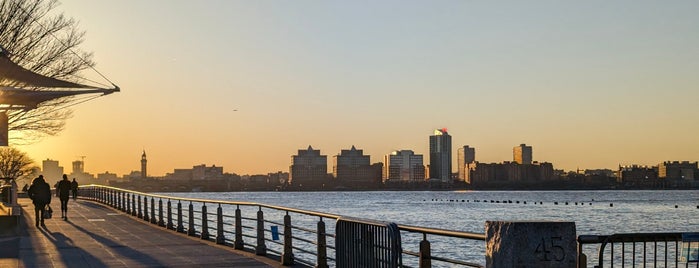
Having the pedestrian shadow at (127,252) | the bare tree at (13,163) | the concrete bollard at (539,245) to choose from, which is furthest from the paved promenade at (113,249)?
the bare tree at (13,163)

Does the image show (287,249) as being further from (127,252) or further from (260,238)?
→ (127,252)

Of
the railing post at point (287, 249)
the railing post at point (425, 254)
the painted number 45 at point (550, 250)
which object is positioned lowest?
the railing post at point (287, 249)

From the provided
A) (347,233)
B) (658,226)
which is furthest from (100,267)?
(658,226)

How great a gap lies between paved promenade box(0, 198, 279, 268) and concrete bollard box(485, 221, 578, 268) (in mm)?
11207

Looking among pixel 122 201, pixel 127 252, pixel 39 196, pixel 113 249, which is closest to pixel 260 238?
pixel 127 252

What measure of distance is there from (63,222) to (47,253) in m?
15.9

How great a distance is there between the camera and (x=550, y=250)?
8.34 metres

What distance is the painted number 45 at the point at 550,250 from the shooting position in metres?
8.34

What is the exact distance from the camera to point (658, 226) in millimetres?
93375

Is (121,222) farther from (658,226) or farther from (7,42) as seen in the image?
(658,226)

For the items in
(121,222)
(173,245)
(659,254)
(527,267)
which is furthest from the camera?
(659,254)

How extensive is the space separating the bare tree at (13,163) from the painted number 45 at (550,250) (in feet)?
222

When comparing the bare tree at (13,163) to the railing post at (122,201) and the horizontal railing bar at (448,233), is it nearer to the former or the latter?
the railing post at (122,201)

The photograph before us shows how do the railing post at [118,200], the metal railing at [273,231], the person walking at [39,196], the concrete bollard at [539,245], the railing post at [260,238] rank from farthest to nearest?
the railing post at [118,200], the person walking at [39,196], the railing post at [260,238], the metal railing at [273,231], the concrete bollard at [539,245]
